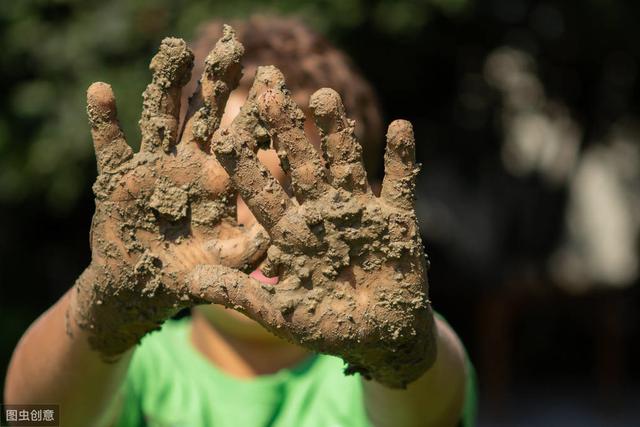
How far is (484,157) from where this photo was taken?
638 centimetres

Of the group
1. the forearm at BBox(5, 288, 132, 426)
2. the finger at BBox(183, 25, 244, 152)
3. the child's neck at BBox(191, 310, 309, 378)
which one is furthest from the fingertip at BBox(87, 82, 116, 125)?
the child's neck at BBox(191, 310, 309, 378)

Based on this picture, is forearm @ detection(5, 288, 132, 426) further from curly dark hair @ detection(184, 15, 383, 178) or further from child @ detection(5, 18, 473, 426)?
curly dark hair @ detection(184, 15, 383, 178)

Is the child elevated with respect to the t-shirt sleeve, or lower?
elevated

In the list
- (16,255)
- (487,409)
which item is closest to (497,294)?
(487,409)

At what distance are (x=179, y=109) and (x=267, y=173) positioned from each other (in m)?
0.19

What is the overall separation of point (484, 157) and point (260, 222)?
17.1ft

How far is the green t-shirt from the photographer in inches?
74.9

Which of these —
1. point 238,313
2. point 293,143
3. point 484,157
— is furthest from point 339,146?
point 484,157

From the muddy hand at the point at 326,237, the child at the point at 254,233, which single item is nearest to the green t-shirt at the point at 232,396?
the child at the point at 254,233

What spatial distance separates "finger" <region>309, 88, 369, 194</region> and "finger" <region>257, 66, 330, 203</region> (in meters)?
0.02

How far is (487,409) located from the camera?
6.41 m

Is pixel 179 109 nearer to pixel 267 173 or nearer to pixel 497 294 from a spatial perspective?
pixel 267 173

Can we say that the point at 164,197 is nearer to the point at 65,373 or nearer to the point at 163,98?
the point at 163,98

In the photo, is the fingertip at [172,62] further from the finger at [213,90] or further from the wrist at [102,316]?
the wrist at [102,316]
